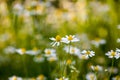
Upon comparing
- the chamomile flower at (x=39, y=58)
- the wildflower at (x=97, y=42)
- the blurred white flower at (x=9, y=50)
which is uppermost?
the blurred white flower at (x=9, y=50)

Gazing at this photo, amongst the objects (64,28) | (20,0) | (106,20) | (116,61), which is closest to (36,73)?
(64,28)

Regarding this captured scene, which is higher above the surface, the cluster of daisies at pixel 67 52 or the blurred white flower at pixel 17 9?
the blurred white flower at pixel 17 9

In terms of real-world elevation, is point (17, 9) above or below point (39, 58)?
above

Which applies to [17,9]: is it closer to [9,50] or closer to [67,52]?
[9,50]

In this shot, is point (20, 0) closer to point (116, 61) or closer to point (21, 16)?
point (21, 16)

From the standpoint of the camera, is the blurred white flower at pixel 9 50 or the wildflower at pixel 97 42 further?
the blurred white flower at pixel 9 50

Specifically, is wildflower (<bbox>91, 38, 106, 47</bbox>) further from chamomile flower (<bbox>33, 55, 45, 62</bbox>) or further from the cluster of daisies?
chamomile flower (<bbox>33, 55, 45, 62</bbox>)

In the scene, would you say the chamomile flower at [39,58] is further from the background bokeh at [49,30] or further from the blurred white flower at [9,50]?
Result: the blurred white flower at [9,50]

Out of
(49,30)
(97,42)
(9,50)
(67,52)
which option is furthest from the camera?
(49,30)

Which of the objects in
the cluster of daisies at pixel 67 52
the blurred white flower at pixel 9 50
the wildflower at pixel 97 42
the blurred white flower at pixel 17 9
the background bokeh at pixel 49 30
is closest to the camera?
the cluster of daisies at pixel 67 52

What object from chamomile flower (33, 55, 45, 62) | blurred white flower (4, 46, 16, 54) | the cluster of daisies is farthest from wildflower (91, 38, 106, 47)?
blurred white flower (4, 46, 16, 54)

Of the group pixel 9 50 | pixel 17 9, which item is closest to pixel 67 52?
pixel 9 50

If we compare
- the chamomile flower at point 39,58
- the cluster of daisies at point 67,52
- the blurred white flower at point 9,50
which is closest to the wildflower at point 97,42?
the cluster of daisies at point 67,52
